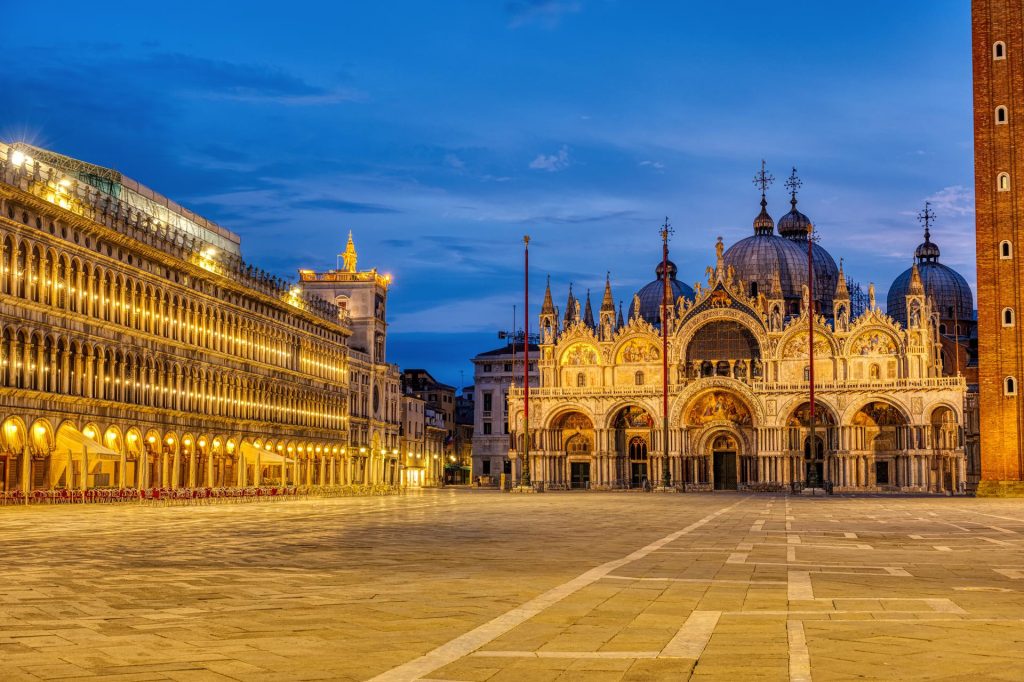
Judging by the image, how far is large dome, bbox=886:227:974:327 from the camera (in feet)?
399

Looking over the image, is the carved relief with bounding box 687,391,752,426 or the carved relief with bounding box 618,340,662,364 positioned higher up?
the carved relief with bounding box 618,340,662,364

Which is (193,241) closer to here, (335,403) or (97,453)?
(97,453)

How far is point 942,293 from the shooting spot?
122125 mm

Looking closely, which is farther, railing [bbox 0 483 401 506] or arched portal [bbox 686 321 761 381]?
arched portal [bbox 686 321 761 381]

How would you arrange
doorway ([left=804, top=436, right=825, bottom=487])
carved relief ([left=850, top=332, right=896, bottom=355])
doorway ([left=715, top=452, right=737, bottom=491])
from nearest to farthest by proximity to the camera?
1. carved relief ([left=850, top=332, right=896, bottom=355])
2. doorway ([left=804, top=436, right=825, bottom=487])
3. doorway ([left=715, top=452, right=737, bottom=491])

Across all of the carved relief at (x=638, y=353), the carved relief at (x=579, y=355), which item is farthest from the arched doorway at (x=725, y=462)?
the carved relief at (x=579, y=355)

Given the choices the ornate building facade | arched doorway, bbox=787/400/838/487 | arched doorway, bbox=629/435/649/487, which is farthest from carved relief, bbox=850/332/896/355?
the ornate building facade

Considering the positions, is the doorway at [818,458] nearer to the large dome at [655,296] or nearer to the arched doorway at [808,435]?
the arched doorway at [808,435]

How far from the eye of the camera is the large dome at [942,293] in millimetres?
121500

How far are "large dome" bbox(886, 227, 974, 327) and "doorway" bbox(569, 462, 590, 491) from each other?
130ft

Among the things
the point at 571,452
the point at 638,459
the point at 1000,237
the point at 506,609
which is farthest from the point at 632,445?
the point at 506,609

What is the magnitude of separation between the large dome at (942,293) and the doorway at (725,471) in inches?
1261

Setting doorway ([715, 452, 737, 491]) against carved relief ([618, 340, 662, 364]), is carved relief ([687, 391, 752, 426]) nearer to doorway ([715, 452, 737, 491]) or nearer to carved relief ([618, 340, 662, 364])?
doorway ([715, 452, 737, 491])

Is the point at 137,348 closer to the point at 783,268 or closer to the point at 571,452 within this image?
the point at 571,452
